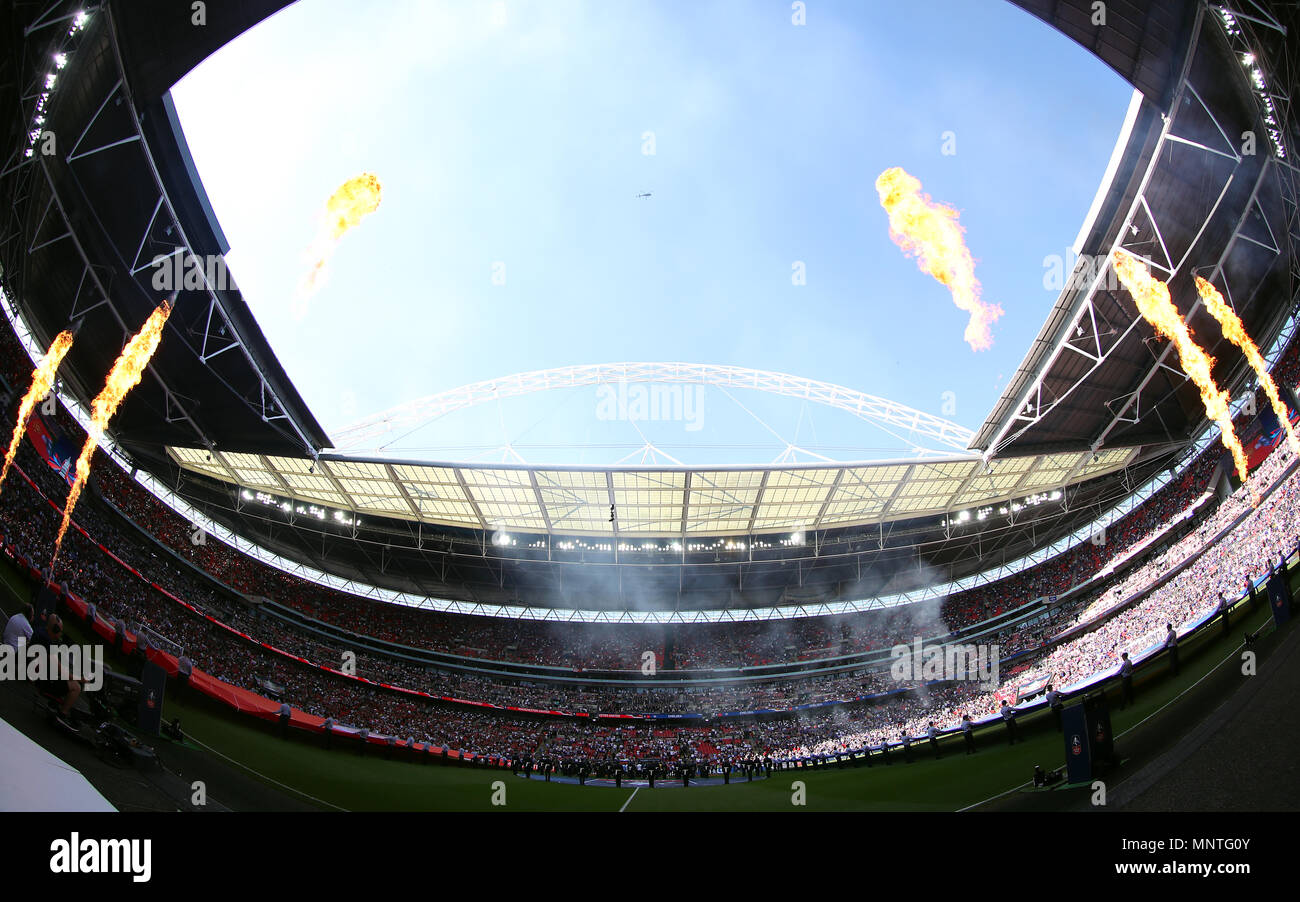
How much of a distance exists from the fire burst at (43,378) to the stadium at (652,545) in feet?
1.12

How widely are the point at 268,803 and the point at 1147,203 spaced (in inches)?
1123

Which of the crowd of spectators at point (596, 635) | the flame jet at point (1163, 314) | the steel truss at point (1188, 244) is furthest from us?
the crowd of spectators at point (596, 635)

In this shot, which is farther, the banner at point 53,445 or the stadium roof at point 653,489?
the stadium roof at point 653,489

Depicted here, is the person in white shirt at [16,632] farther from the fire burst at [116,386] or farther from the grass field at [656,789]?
the fire burst at [116,386]

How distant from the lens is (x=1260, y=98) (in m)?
18.8

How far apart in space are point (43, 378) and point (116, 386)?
2.21 meters

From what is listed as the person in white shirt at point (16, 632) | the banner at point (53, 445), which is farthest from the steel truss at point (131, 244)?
the person in white shirt at point (16, 632)

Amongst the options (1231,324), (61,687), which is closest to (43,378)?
(61,687)

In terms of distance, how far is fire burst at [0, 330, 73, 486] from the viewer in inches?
992

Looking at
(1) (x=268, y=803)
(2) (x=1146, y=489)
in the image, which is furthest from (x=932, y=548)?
(1) (x=268, y=803)

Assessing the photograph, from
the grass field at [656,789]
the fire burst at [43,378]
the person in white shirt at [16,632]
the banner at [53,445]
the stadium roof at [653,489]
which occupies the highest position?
the fire burst at [43,378]

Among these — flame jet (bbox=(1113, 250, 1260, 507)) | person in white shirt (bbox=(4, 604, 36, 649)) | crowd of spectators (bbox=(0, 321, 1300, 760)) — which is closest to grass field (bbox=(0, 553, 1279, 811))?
person in white shirt (bbox=(4, 604, 36, 649))

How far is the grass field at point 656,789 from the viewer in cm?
1620

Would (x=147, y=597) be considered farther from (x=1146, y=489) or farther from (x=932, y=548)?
(x=1146, y=489)
